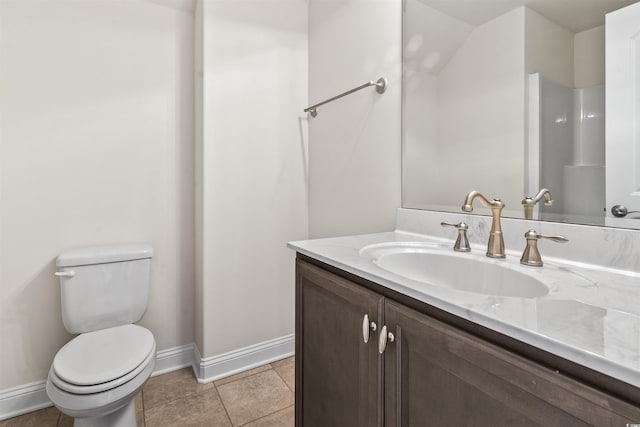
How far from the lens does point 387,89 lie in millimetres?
1512

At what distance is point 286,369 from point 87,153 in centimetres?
163

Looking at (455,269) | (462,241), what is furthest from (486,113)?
(455,269)

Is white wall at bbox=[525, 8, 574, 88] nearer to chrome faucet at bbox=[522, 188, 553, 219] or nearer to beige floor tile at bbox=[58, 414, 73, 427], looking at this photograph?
chrome faucet at bbox=[522, 188, 553, 219]

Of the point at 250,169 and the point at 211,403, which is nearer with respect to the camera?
the point at 211,403

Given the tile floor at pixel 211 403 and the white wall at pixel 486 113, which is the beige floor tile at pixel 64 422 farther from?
the white wall at pixel 486 113

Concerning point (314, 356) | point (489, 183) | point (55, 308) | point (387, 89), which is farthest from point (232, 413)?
point (387, 89)

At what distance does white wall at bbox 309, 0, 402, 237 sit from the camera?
4.95ft

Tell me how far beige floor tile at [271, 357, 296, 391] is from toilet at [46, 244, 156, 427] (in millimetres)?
766

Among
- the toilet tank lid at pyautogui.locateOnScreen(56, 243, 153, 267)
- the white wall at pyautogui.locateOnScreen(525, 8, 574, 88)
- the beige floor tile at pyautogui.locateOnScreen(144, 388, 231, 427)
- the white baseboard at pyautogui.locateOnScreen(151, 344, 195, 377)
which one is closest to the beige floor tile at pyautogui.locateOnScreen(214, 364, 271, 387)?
the beige floor tile at pyautogui.locateOnScreen(144, 388, 231, 427)

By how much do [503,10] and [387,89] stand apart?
1.69ft

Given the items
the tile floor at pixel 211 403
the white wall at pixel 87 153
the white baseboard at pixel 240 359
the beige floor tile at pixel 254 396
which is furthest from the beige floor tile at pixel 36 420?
the beige floor tile at pixel 254 396

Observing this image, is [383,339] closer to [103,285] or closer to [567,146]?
[567,146]

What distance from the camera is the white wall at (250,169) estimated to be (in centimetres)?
179

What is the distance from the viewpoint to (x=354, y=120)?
1.69m
